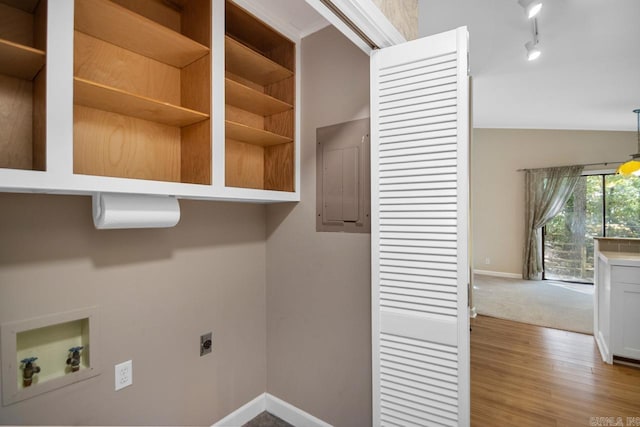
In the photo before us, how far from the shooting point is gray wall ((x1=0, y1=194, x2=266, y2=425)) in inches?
48.1

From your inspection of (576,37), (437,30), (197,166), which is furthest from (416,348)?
(576,37)

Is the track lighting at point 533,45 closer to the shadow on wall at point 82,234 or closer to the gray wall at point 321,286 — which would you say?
the gray wall at point 321,286

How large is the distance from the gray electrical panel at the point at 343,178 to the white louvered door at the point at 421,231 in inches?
10.0

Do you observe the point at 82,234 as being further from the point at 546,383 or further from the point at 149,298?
the point at 546,383

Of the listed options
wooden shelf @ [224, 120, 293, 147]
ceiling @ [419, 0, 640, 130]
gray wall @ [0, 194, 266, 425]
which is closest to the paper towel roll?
gray wall @ [0, 194, 266, 425]

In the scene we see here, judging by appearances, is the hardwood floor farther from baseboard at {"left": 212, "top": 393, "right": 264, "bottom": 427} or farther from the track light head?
the track light head

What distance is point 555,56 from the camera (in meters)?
2.88

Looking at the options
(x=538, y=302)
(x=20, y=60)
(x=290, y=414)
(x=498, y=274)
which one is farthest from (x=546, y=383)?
(x=498, y=274)

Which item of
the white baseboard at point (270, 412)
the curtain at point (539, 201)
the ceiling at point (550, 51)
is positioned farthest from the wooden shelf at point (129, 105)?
the curtain at point (539, 201)

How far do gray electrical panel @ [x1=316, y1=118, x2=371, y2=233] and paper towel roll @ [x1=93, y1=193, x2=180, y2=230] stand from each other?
81 centimetres

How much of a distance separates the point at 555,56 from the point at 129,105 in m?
3.46

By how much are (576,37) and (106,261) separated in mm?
3572

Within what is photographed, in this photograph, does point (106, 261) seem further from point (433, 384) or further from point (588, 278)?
point (588, 278)

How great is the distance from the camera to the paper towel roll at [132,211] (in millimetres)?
1238
